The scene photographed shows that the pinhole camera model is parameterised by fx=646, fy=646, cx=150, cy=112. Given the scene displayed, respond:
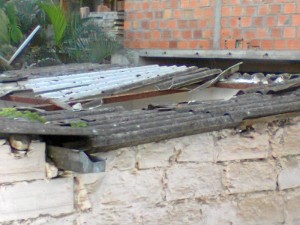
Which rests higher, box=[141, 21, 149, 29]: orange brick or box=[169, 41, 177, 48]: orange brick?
box=[141, 21, 149, 29]: orange brick

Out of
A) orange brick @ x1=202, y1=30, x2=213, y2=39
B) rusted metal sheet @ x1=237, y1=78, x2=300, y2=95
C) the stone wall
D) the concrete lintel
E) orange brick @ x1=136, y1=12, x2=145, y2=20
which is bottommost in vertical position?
the stone wall

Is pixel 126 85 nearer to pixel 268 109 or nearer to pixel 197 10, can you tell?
pixel 268 109

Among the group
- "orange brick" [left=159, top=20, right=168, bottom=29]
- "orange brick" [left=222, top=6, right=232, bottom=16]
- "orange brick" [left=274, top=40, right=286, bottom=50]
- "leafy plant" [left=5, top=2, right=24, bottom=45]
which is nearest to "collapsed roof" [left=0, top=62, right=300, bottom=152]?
"orange brick" [left=274, top=40, right=286, bottom=50]

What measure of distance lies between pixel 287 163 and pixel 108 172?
4.59ft

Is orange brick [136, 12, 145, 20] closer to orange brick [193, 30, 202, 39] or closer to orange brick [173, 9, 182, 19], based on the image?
orange brick [173, 9, 182, 19]

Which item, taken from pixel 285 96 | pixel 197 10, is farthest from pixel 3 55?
pixel 285 96

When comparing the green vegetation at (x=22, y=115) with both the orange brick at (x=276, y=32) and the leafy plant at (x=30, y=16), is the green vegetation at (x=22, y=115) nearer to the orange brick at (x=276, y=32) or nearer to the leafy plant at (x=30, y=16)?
the orange brick at (x=276, y=32)

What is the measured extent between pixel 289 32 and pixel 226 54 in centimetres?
88

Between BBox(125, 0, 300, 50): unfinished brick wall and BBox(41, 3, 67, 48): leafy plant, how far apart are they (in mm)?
979

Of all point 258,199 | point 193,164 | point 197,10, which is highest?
point 197,10

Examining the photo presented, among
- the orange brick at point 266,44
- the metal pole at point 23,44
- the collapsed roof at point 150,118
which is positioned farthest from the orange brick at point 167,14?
the collapsed roof at point 150,118

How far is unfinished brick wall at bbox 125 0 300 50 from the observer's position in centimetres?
729

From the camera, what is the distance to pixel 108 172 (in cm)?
358

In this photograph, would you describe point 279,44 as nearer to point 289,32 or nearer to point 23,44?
point 289,32
